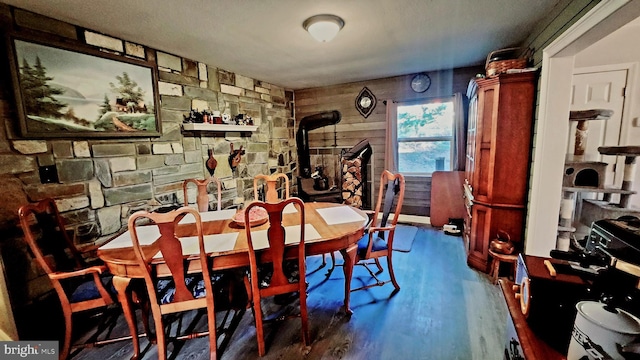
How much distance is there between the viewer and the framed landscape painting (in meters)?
1.96

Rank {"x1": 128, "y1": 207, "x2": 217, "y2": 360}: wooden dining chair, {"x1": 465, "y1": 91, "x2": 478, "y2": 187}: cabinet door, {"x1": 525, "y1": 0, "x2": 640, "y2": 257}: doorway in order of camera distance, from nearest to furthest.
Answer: {"x1": 128, "y1": 207, "x2": 217, "y2": 360}: wooden dining chair, {"x1": 525, "y1": 0, "x2": 640, "y2": 257}: doorway, {"x1": 465, "y1": 91, "x2": 478, "y2": 187}: cabinet door

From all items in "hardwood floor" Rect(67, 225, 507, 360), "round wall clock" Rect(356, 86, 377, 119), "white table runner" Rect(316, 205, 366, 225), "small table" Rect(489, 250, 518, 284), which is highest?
"round wall clock" Rect(356, 86, 377, 119)

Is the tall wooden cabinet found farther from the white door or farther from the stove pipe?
the stove pipe

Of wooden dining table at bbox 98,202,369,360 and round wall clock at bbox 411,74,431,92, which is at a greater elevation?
round wall clock at bbox 411,74,431,92

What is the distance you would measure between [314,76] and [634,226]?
3.90 metres

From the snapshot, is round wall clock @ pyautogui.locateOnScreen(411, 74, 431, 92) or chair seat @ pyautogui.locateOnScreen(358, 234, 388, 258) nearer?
chair seat @ pyautogui.locateOnScreen(358, 234, 388, 258)

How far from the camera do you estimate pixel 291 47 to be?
284 centimetres

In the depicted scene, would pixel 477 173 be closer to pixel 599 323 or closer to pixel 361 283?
pixel 361 283

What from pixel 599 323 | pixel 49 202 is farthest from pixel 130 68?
pixel 599 323

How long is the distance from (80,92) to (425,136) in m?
4.28

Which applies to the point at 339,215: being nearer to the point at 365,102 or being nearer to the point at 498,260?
the point at 498,260

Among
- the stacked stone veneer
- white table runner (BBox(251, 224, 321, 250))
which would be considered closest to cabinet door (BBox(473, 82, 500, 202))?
white table runner (BBox(251, 224, 321, 250))

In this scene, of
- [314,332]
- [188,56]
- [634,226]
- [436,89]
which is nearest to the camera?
[634,226]

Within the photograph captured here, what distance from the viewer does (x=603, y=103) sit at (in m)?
2.59
